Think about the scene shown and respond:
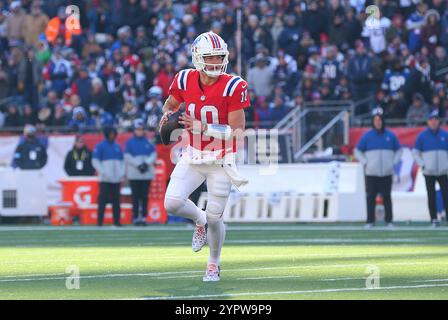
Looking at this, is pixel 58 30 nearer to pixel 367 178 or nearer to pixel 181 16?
pixel 181 16

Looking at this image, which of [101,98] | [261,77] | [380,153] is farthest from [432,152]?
[101,98]

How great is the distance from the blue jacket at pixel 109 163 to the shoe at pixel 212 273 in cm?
1126

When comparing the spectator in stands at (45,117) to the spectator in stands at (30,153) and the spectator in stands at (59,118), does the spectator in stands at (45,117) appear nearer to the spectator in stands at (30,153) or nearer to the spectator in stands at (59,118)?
the spectator in stands at (59,118)

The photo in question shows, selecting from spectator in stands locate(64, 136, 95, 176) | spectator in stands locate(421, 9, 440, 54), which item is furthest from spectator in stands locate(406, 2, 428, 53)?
spectator in stands locate(64, 136, 95, 176)

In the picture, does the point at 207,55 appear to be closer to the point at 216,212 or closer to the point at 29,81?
the point at 216,212

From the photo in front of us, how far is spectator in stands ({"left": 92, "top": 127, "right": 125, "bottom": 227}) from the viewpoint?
21.6m

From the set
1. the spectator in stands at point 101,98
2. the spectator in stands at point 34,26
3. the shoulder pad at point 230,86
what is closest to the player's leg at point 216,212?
the shoulder pad at point 230,86

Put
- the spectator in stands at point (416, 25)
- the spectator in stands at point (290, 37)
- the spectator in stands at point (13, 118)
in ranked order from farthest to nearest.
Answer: the spectator in stands at point (13, 118) → the spectator in stands at point (290, 37) → the spectator in stands at point (416, 25)

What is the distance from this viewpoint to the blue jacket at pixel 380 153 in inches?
796

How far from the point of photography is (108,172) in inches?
850

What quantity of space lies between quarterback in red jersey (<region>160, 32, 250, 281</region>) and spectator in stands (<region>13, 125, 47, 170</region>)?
511 inches

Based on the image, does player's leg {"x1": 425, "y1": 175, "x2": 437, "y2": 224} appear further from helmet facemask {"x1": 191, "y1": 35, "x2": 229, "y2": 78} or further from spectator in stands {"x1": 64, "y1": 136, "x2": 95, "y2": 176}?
helmet facemask {"x1": 191, "y1": 35, "x2": 229, "y2": 78}

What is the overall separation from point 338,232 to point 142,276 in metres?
7.90
